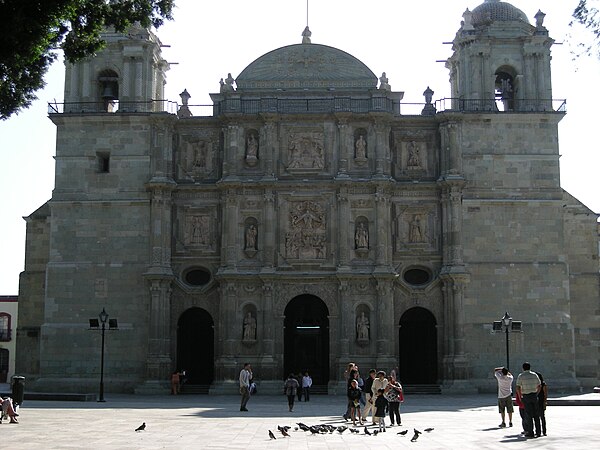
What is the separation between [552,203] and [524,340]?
22.0 feet

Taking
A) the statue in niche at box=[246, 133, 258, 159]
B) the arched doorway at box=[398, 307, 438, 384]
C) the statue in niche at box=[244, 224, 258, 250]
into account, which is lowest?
the arched doorway at box=[398, 307, 438, 384]

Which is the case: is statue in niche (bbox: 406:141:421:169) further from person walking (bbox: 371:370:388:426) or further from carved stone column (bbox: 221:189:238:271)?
person walking (bbox: 371:370:388:426)

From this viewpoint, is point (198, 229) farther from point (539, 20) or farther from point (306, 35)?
point (539, 20)

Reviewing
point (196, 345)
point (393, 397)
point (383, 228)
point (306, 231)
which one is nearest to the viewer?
point (393, 397)

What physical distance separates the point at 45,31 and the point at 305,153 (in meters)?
27.6

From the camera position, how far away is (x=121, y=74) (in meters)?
47.9

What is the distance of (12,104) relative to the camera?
77.8 ft

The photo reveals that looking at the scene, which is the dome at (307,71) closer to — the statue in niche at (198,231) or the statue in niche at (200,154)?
the statue in niche at (200,154)

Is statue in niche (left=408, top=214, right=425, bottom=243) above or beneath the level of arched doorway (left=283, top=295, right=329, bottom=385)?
above

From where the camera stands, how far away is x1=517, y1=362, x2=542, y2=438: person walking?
2344cm

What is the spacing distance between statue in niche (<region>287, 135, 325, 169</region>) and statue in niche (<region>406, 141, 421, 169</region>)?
430 centimetres

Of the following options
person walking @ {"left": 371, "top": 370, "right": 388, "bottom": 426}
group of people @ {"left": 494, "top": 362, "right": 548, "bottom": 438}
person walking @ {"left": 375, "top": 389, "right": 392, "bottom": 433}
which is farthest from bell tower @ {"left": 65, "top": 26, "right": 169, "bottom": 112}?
group of people @ {"left": 494, "top": 362, "right": 548, "bottom": 438}

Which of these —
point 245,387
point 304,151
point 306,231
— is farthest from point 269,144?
point 245,387

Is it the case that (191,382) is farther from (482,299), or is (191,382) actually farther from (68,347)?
(482,299)
